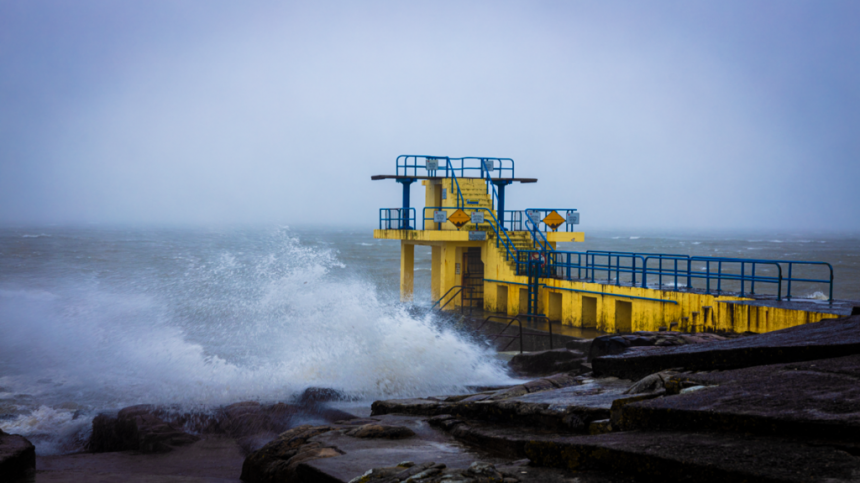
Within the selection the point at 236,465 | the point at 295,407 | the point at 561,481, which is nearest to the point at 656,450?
the point at 561,481

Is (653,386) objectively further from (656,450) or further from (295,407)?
(295,407)

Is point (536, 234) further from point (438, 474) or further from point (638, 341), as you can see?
point (438, 474)

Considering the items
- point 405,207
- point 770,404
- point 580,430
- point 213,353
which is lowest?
A: point 213,353

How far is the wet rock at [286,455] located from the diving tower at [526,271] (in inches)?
407

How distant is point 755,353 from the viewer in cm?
611

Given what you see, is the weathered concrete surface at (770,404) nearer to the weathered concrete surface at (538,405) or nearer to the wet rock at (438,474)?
A: the weathered concrete surface at (538,405)

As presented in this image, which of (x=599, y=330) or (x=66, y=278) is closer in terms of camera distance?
(x=599, y=330)

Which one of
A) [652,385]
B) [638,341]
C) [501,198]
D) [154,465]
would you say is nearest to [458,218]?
[501,198]

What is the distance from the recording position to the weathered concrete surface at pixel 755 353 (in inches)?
231

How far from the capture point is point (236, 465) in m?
8.41

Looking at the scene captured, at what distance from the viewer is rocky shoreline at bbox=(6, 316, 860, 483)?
12.0ft

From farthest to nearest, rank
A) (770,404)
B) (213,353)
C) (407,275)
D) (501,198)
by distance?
1. (407,275)
2. (501,198)
3. (213,353)
4. (770,404)

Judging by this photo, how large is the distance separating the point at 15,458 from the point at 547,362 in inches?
353

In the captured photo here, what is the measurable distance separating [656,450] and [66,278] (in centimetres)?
4698
